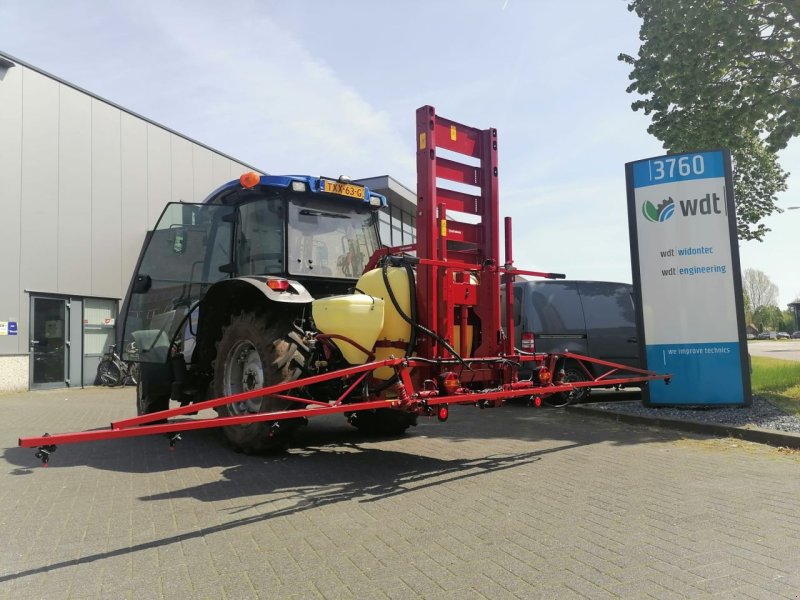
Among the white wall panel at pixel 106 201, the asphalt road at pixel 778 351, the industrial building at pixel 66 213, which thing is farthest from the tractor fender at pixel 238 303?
the white wall panel at pixel 106 201

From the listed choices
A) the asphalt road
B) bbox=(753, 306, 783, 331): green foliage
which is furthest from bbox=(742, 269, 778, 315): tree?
the asphalt road

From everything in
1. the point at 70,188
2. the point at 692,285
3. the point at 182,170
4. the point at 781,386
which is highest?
the point at 182,170

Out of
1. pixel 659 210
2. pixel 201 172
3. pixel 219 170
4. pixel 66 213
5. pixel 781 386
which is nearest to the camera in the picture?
pixel 659 210

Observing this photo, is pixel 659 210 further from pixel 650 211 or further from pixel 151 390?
pixel 151 390

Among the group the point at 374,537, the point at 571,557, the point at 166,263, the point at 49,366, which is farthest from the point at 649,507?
the point at 49,366

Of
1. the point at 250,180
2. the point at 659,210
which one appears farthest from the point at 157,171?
the point at 659,210

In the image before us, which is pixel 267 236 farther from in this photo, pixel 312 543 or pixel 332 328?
pixel 312 543

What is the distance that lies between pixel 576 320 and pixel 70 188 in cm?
1310

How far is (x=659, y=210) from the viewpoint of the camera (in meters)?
8.55

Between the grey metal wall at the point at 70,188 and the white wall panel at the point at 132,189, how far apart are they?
0.03 m

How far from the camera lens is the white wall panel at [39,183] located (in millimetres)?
14547

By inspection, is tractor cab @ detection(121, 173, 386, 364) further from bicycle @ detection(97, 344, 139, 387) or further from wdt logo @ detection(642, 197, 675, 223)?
bicycle @ detection(97, 344, 139, 387)

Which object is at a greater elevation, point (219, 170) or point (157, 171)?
point (219, 170)

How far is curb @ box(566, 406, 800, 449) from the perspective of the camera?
6227 mm
